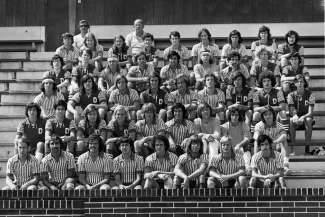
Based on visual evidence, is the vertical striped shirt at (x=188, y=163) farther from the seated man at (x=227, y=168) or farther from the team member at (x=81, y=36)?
the team member at (x=81, y=36)

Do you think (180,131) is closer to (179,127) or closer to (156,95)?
(179,127)

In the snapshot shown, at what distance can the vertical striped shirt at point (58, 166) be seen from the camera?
1717 cm

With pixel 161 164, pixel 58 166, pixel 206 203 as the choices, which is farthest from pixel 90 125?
pixel 206 203

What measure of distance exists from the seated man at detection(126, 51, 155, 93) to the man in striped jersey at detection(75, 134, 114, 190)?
3.43 m

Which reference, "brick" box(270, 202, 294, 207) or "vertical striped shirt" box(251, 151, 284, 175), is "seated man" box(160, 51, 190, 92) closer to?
"vertical striped shirt" box(251, 151, 284, 175)

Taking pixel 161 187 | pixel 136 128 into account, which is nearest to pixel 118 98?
pixel 136 128

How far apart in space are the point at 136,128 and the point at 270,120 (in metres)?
2.50

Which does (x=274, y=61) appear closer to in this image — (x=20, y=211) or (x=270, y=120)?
(x=270, y=120)

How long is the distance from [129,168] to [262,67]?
5.02m

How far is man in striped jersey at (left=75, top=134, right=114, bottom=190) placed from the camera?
17.0 m

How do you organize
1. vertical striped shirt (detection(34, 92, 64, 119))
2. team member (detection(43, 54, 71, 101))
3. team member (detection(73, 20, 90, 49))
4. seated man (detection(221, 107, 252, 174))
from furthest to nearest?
team member (detection(73, 20, 90, 49))
team member (detection(43, 54, 71, 101))
vertical striped shirt (detection(34, 92, 64, 119))
seated man (detection(221, 107, 252, 174))

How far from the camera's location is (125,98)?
63.7 ft

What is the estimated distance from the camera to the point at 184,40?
25.4 m

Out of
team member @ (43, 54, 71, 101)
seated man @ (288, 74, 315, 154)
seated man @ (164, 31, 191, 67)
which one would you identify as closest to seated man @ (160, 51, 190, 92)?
seated man @ (164, 31, 191, 67)
